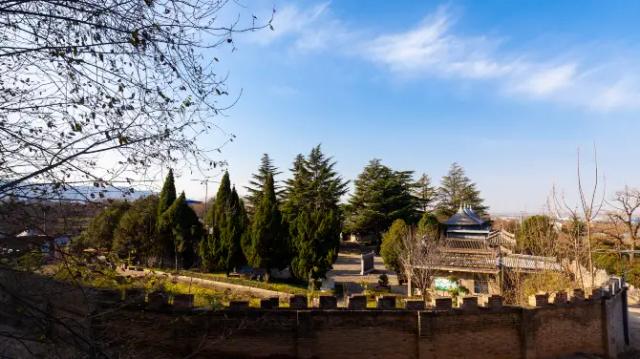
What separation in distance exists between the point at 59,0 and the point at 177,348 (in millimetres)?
7156

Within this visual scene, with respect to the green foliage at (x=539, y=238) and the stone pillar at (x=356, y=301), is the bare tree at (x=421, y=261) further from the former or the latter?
the stone pillar at (x=356, y=301)

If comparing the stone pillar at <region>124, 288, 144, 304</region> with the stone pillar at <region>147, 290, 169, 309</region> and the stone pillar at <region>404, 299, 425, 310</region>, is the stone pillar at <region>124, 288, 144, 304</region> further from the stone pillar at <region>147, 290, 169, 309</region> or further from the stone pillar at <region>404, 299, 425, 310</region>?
the stone pillar at <region>404, 299, 425, 310</region>

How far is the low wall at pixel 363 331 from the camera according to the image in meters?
8.73

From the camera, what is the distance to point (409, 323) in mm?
9836

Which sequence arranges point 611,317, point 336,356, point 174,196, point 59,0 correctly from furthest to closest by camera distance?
point 174,196
point 611,317
point 336,356
point 59,0

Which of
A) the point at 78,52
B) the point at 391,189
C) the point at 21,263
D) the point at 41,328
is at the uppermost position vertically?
the point at 391,189

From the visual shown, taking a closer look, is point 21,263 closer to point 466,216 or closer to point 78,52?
point 78,52

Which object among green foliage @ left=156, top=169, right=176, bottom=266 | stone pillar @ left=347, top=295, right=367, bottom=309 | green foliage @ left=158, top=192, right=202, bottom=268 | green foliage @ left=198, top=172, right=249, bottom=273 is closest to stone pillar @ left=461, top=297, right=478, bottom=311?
stone pillar @ left=347, top=295, right=367, bottom=309

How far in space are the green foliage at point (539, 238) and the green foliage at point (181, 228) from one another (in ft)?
63.5

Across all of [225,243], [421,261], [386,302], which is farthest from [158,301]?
[225,243]

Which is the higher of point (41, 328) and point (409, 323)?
point (41, 328)

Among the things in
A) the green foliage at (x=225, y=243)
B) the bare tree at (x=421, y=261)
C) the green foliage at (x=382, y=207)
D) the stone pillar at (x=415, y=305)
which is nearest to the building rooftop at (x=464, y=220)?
the green foliage at (x=382, y=207)

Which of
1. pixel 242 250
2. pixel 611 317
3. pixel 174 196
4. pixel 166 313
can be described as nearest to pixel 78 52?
pixel 166 313

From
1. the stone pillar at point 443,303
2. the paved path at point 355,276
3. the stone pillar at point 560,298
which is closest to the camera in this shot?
the stone pillar at point 443,303
